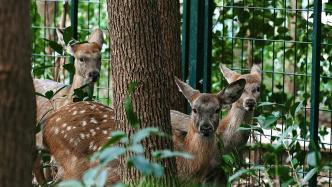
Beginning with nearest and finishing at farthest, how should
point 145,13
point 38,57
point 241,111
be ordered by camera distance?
point 145,13, point 241,111, point 38,57

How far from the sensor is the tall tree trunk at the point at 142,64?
5.83 metres

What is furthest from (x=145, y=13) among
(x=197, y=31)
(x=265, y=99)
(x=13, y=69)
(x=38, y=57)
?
(x=38, y=57)

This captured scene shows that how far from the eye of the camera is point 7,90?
390cm

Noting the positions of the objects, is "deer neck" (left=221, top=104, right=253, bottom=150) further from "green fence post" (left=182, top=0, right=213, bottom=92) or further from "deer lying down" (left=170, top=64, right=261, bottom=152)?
"green fence post" (left=182, top=0, right=213, bottom=92)

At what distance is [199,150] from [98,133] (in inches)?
31.0

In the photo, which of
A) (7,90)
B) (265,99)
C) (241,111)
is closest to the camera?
(7,90)

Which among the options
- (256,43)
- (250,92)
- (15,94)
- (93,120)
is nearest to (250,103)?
(250,92)

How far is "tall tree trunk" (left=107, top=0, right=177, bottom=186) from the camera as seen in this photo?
5.83m

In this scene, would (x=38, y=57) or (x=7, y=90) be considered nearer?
(x=7, y=90)

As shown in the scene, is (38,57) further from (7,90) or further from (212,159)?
(7,90)

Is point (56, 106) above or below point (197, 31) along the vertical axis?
below

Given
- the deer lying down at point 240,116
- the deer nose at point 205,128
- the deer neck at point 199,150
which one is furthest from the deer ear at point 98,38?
the deer nose at point 205,128

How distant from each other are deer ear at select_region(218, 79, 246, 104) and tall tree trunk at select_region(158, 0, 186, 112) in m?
0.46

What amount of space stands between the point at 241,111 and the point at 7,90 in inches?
175
